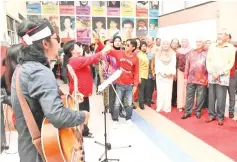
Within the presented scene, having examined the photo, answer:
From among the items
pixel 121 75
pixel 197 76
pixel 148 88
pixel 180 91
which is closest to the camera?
pixel 121 75

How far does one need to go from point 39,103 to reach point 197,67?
338 cm

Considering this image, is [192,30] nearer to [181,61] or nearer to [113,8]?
[181,61]

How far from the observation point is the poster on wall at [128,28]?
8.52 meters

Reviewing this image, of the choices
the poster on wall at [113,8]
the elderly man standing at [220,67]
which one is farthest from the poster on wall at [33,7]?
the elderly man standing at [220,67]

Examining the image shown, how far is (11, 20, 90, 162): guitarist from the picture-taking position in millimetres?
1093

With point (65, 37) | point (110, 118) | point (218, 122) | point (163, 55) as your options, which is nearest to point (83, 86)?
→ point (110, 118)

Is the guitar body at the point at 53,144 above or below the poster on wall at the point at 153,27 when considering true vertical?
below

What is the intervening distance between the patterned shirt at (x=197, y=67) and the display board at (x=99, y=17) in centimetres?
444

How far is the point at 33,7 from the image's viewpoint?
7926 millimetres

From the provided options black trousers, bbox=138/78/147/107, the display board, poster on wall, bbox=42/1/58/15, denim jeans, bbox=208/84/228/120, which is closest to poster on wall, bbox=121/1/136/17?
the display board

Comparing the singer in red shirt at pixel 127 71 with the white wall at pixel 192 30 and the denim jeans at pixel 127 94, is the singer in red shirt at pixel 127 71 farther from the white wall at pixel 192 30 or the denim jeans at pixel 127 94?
the white wall at pixel 192 30

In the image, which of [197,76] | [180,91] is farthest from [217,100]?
[180,91]

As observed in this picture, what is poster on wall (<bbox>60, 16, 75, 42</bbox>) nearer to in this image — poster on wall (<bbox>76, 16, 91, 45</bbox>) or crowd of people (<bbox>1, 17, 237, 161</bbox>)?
poster on wall (<bbox>76, 16, 91, 45</bbox>)

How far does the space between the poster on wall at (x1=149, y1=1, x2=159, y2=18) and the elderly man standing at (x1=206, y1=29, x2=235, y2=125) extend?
5.07 metres
